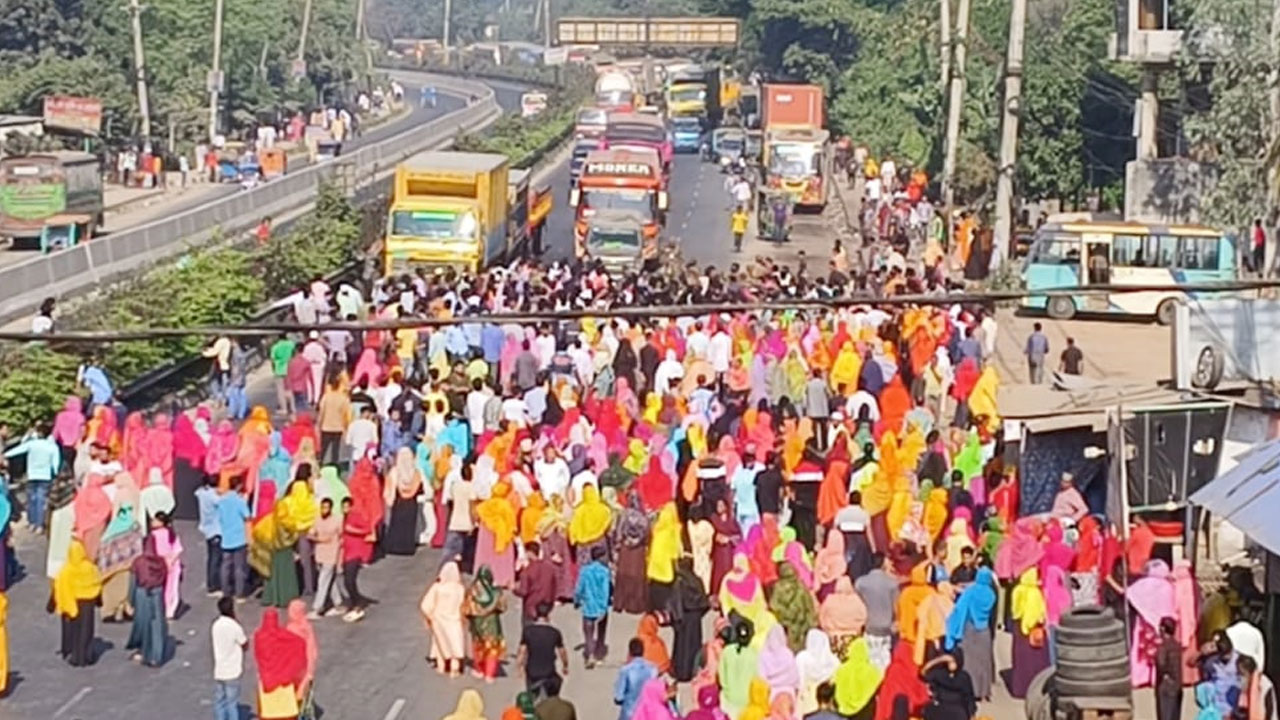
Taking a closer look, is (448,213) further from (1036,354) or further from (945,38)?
(945,38)

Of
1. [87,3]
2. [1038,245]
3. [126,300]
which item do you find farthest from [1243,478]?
[87,3]

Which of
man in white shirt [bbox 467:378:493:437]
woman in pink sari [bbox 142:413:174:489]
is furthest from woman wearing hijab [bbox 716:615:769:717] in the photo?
man in white shirt [bbox 467:378:493:437]

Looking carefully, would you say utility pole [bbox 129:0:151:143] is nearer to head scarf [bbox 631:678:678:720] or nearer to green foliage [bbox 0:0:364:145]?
green foliage [bbox 0:0:364:145]

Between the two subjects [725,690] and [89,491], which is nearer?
[725,690]

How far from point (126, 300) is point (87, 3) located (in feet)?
203

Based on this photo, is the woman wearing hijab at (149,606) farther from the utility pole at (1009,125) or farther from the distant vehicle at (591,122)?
the distant vehicle at (591,122)

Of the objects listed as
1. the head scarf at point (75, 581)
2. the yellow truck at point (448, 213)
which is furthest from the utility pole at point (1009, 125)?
the head scarf at point (75, 581)

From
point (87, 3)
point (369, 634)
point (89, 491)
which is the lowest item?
point (369, 634)

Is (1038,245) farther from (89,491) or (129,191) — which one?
(129,191)

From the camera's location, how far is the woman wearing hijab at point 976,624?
664 inches

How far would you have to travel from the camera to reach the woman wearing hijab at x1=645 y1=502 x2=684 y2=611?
18781 mm

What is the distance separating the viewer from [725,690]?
15.6 meters

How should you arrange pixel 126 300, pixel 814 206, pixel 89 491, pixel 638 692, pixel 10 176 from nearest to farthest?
pixel 638 692 < pixel 89 491 < pixel 126 300 < pixel 10 176 < pixel 814 206

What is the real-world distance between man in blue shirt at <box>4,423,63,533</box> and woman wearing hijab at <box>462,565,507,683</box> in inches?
218
